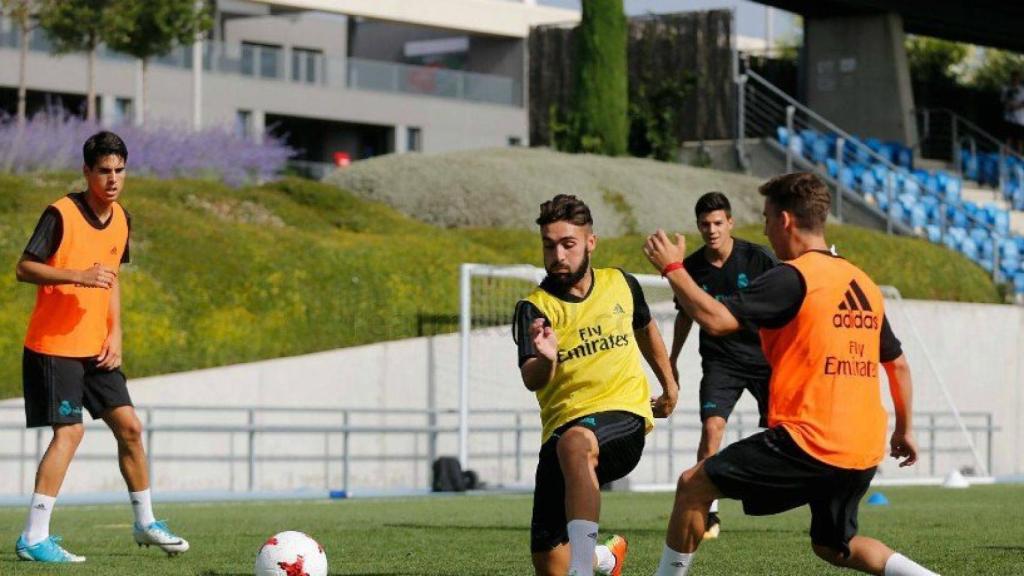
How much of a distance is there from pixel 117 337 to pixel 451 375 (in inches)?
512

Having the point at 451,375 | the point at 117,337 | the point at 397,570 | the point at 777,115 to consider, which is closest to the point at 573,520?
the point at 397,570

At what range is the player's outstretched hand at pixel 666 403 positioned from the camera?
26.7 ft

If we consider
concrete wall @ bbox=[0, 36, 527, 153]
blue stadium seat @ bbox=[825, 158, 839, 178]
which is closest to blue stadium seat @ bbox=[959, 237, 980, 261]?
blue stadium seat @ bbox=[825, 158, 839, 178]

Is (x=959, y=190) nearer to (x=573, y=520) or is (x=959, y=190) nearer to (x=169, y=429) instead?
(x=169, y=429)

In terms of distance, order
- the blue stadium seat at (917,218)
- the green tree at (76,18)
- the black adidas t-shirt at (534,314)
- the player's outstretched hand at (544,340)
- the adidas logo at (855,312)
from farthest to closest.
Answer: the green tree at (76,18)
the blue stadium seat at (917,218)
the black adidas t-shirt at (534,314)
the player's outstretched hand at (544,340)
the adidas logo at (855,312)

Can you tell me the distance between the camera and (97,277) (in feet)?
29.3

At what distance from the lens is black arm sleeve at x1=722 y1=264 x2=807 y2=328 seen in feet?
21.4

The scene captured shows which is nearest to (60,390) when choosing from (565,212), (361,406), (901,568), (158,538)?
(158,538)

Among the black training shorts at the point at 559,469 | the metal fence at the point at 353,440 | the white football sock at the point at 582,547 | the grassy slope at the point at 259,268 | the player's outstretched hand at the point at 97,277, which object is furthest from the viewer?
the grassy slope at the point at 259,268

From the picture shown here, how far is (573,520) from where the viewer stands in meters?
7.43

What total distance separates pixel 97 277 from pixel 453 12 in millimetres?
54838

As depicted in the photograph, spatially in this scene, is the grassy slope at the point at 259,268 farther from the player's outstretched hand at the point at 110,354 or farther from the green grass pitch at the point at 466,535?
the player's outstretched hand at the point at 110,354

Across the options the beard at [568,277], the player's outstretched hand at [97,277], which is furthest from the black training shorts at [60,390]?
the beard at [568,277]

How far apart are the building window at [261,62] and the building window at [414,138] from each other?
5681mm
